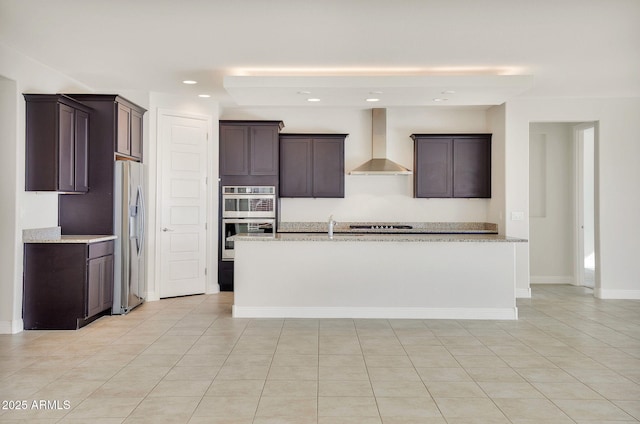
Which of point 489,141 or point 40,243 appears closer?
point 40,243

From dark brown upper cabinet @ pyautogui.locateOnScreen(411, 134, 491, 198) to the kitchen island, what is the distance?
6.81 feet

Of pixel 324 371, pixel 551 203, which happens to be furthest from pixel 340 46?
pixel 551 203

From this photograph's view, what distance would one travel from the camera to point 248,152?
726 cm

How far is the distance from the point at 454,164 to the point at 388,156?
100cm

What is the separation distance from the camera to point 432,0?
12.1ft

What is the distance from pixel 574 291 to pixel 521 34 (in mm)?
4427

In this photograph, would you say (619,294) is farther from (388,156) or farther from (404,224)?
(388,156)

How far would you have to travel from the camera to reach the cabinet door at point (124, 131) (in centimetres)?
A: 573

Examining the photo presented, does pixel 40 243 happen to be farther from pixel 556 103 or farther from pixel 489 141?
pixel 556 103

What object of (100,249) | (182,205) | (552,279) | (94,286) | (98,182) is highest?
(98,182)

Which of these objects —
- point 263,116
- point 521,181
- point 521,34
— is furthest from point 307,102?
point 521,181

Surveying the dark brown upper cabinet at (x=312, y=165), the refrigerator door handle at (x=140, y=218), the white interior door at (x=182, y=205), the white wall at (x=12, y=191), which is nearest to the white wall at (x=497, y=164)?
the dark brown upper cabinet at (x=312, y=165)

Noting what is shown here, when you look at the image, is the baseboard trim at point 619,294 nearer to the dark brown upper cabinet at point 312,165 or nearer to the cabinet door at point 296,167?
the dark brown upper cabinet at point 312,165

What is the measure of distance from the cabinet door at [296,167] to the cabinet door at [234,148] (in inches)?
21.3
